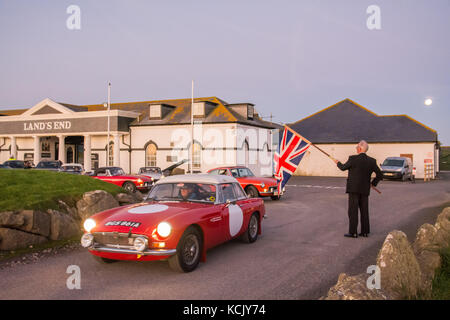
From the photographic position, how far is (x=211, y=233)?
673 cm

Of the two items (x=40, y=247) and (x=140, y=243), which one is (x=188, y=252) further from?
(x=40, y=247)

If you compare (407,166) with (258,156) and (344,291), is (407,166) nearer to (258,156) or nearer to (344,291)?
(258,156)

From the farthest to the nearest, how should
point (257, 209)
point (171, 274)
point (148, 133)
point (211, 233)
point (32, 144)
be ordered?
point (32, 144), point (148, 133), point (257, 209), point (211, 233), point (171, 274)

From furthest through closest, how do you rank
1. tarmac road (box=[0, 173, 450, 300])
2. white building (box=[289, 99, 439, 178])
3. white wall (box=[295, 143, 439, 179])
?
white building (box=[289, 99, 439, 178]) → white wall (box=[295, 143, 439, 179]) → tarmac road (box=[0, 173, 450, 300])

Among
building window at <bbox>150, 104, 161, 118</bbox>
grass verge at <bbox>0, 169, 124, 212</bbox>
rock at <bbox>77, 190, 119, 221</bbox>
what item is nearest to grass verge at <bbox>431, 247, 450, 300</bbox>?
grass verge at <bbox>0, 169, 124, 212</bbox>

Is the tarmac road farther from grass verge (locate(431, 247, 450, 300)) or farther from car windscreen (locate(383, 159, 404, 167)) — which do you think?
car windscreen (locate(383, 159, 404, 167))

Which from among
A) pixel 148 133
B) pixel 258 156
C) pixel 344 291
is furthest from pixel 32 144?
pixel 344 291

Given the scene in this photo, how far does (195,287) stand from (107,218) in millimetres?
1956

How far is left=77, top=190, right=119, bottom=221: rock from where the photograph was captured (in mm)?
9953

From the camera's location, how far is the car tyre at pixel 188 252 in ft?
19.6

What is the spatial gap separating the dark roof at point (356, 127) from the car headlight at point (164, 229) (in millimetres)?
36148

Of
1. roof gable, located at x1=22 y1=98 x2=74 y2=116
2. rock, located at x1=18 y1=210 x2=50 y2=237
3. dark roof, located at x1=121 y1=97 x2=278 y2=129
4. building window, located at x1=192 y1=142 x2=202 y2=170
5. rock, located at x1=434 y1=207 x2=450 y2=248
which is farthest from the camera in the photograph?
roof gable, located at x1=22 y1=98 x2=74 y2=116

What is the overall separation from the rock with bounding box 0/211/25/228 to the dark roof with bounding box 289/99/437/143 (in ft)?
118

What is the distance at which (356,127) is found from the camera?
41.3 m
